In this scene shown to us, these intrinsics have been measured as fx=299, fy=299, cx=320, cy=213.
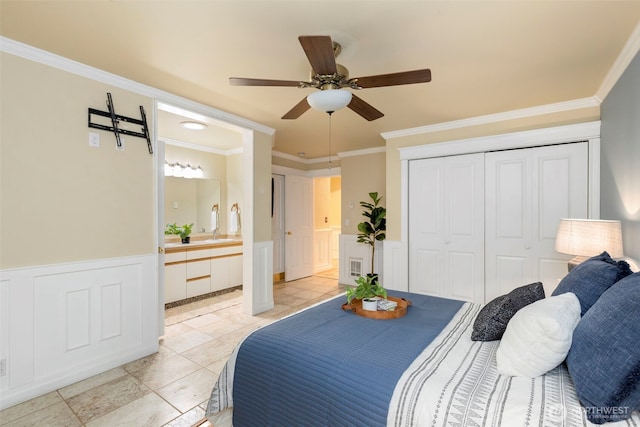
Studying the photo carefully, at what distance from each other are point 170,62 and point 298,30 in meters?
1.08

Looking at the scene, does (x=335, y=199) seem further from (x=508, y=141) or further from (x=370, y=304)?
(x=370, y=304)

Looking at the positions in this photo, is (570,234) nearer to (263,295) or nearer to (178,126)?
(263,295)

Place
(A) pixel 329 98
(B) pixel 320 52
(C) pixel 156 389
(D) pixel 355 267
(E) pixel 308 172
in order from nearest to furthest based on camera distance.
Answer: (B) pixel 320 52, (A) pixel 329 98, (C) pixel 156 389, (D) pixel 355 267, (E) pixel 308 172

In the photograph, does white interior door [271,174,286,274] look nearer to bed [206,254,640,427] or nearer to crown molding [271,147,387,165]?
crown molding [271,147,387,165]

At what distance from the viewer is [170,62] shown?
7.49ft

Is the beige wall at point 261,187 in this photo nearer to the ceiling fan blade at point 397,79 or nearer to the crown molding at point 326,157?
the crown molding at point 326,157

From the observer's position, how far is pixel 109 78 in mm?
2494

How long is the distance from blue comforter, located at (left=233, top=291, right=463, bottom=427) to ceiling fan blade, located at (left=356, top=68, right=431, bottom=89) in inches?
58.7

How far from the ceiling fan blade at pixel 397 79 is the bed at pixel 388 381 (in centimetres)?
133

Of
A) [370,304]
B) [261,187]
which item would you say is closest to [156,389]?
[370,304]

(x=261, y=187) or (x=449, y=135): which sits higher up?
(x=449, y=135)

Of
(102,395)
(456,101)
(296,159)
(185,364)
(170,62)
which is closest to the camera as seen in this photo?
(102,395)

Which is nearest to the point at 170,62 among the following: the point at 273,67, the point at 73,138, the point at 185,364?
the point at 273,67

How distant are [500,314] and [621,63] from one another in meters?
2.18
